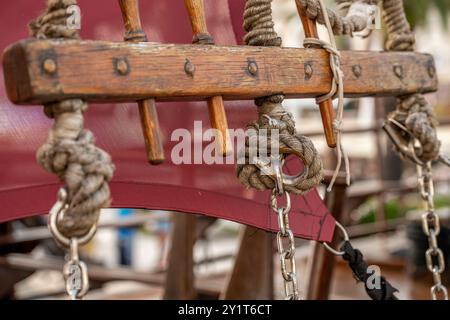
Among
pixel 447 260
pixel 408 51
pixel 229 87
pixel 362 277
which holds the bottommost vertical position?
pixel 362 277

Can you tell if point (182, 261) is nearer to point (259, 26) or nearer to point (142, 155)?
point (142, 155)

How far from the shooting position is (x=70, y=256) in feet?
2.61

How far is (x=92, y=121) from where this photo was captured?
1.25m

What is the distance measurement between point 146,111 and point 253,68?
0.61 ft

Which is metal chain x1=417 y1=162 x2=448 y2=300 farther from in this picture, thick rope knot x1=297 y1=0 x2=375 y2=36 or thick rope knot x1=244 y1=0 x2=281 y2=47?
thick rope knot x1=244 y1=0 x2=281 y2=47

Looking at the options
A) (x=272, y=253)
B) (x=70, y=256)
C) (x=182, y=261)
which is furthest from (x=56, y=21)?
(x=182, y=261)

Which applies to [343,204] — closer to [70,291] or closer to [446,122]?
[70,291]

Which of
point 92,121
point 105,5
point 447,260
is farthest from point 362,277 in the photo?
point 447,260

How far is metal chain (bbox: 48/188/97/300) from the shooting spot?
791 mm

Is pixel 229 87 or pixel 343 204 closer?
pixel 229 87

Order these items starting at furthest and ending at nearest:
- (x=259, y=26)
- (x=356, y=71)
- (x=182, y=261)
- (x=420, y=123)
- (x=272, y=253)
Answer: (x=182, y=261) < (x=272, y=253) < (x=420, y=123) < (x=356, y=71) < (x=259, y=26)

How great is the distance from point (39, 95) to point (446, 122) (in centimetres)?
309

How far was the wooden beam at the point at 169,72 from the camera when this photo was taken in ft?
2.62
